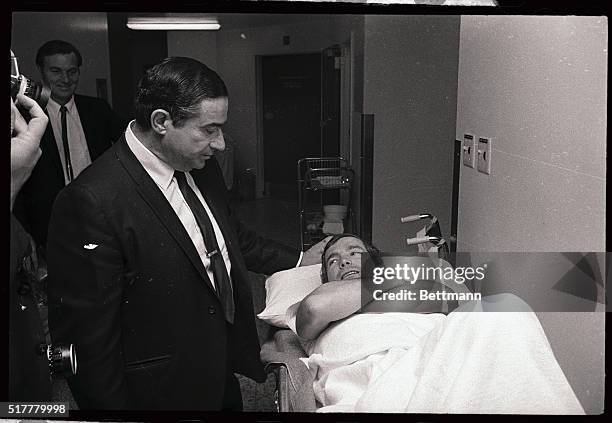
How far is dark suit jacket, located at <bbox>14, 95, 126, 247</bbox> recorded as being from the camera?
3.99 feet

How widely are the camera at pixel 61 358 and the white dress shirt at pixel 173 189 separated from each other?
301 millimetres

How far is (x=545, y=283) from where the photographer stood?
Result: 124 cm

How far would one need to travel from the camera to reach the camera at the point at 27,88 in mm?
1219

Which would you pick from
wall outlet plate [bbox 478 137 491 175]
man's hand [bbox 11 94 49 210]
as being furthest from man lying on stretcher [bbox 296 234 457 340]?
man's hand [bbox 11 94 49 210]

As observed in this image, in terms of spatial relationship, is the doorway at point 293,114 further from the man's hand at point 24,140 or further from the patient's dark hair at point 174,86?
the man's hand at point 24,140

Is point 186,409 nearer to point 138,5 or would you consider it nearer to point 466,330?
point 466,330

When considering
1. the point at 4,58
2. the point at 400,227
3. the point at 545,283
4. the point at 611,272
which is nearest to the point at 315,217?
the point at 400,227

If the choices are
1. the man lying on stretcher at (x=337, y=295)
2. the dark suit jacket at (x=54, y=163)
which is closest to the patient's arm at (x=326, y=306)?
the man lying on stretcher at (x=337, y=295)

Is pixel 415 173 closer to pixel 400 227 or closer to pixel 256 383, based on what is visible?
pixel 400 227

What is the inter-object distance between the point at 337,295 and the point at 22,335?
0.62 meters

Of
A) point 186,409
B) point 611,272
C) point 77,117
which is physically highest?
point 77,117

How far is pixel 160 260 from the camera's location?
3.93ft

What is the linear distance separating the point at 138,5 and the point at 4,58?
0.90 feet

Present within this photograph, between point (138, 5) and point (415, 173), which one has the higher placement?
point (138, 5)
